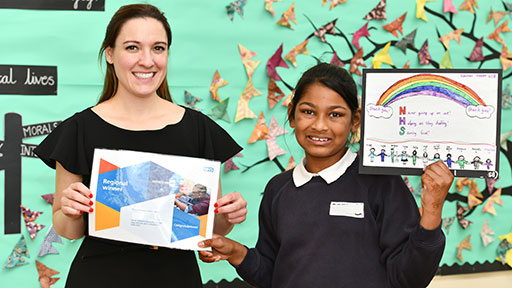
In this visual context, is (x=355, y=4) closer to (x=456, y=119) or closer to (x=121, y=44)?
(x=456, y=119)

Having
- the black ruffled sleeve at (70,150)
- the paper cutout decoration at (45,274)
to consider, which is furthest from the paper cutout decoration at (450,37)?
the paper cutout decoration at (45,274)

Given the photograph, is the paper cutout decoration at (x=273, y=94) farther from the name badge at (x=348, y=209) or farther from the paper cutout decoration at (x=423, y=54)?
the name badge at (x=348, y=209)

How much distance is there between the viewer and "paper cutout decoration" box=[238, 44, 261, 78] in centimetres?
224

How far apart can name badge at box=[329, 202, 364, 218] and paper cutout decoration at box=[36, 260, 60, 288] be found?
126 centimetres

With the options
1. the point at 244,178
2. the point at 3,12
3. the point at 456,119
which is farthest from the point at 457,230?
the point at 3,12

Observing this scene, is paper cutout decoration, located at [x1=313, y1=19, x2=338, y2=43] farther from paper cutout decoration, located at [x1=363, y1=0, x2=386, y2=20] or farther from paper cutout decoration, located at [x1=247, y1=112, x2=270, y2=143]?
paper cutout decoration, located at [x1=247, y1=112, x2=270, y2=143]

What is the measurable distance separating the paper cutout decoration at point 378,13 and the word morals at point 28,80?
139 centimetres

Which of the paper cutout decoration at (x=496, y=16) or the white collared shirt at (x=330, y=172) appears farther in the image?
the paper cutout decoration at (x=496, y=16)

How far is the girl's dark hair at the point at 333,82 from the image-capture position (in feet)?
4.42

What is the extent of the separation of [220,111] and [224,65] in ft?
0.63

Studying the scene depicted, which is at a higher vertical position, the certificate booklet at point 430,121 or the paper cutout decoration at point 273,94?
the paper cutout decoration at point 273,94

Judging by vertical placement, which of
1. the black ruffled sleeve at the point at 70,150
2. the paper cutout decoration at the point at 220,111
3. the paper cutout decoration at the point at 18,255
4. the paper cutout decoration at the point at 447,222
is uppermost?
the paper cutout decoration at the point at 220,111

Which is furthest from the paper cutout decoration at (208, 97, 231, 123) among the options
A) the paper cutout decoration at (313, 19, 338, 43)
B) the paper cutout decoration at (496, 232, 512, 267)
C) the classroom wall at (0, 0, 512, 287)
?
the paper cutout decoration at (496, 232, 512, 267)

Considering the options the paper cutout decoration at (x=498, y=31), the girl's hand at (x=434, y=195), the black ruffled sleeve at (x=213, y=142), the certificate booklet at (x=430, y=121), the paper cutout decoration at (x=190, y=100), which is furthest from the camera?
the paper cutout decoration at (x=498, y=31)
